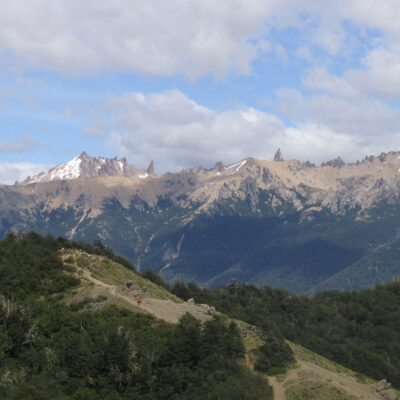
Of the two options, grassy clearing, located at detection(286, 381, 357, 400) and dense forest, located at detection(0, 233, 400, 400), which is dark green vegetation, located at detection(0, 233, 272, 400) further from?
grassy clearing, located at detection(286, 381, 357, 400)

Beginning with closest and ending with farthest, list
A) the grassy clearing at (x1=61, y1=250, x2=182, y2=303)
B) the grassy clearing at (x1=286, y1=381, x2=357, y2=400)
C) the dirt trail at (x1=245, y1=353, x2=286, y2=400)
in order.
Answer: the grassy clearing at (x1=286, y1=381, x2=357, y2=400)
the dirt trail at (x1=245, y1=353, x2=286, y2=400)
the grassy clearing at (x1=61, y1=250, x2=182, y2=303)

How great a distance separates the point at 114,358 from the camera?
2618 inches

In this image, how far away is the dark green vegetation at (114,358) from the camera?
208ft

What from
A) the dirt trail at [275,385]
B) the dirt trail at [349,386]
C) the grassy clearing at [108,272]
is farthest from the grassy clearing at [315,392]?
the grassy clearing at [108,272]

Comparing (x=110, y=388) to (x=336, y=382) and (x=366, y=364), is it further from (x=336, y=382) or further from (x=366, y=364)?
(x=366, y=364)

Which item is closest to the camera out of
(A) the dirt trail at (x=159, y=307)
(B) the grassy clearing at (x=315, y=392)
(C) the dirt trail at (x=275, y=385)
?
(B) the grassy clearing at (x=315, y=392)

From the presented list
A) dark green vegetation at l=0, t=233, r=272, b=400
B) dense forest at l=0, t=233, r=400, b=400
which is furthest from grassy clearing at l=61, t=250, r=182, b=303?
dark green vegetation at l=0, t=233, r=272, b=400

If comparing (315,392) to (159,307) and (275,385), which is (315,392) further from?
(159,307)

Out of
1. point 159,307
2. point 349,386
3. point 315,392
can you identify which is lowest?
point 349,386

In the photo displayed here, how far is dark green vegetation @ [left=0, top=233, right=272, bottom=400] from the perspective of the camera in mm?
63500

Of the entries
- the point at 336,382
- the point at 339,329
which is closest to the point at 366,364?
the point at 339,329

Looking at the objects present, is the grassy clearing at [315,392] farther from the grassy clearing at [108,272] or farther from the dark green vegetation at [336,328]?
the grassy clearing at [108,272]

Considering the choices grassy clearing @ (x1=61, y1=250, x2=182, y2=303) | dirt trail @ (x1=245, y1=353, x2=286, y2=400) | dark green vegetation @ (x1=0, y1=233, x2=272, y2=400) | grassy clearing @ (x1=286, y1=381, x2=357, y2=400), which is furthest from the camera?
grassy clearing @ (x1=61, y1=250, x2=182, y2=303)

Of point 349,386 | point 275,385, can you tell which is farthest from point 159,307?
point 349,386
